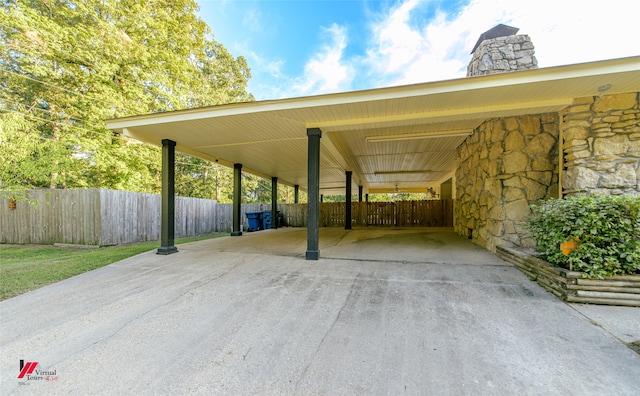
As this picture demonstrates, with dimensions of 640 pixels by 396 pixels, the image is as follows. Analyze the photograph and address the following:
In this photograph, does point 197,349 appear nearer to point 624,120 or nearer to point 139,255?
point 139,255

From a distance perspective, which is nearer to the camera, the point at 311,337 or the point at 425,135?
the point at 311,337

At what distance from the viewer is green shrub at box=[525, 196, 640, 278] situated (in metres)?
2.65

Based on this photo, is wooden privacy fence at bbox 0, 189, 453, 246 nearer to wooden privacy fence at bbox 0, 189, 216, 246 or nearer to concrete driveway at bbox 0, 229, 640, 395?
wooden privacy fence at bbox 0, 189, 216, 246

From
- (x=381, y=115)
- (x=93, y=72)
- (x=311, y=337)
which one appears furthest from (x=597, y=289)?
(x=93, y=72)

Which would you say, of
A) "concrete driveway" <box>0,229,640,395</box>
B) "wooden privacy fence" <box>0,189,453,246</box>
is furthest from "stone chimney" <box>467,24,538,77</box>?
"wooden privacy fence" <box>0,189,453,246</box>

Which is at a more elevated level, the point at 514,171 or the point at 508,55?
the point at 508,55

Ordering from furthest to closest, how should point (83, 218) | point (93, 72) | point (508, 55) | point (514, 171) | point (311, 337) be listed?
point (93, 72), point (508, 55), point (83, 218), point (514, 171), point (311, 337)

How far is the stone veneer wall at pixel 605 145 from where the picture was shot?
11.2 feet

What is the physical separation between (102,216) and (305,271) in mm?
6957

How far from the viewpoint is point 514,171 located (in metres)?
4.45

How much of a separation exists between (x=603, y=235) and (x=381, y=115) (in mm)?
3323

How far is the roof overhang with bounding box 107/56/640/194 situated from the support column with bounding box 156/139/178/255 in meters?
0.46

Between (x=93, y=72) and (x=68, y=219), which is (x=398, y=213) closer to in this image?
(x=68, y=219)

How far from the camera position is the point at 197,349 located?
1.92 metres
